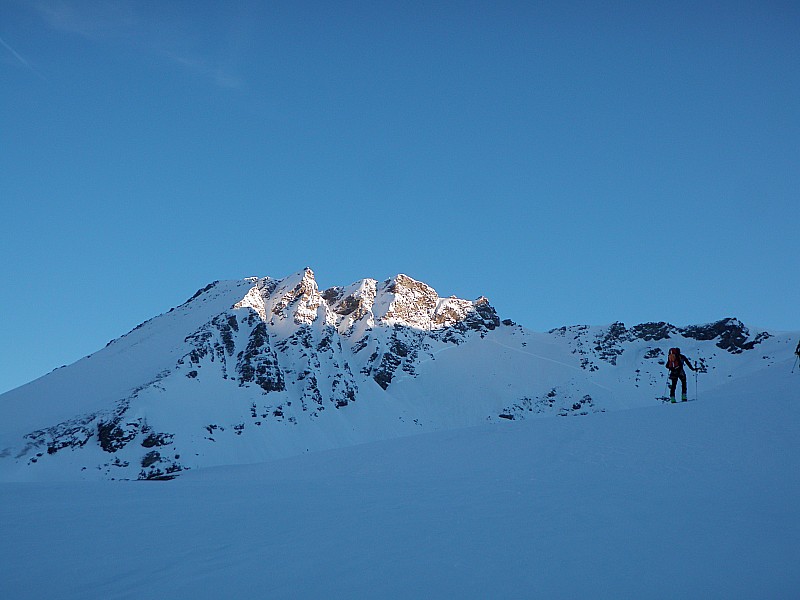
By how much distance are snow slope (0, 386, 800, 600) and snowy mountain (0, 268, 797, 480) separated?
53767 mm

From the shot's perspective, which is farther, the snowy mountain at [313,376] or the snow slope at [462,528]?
the snowy mountain at [313,376]

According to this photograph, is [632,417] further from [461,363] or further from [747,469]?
[461,363]

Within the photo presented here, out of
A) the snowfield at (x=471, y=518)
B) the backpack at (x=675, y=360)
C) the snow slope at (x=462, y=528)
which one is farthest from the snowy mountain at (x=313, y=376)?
the snow slope at (x=462, y=528)

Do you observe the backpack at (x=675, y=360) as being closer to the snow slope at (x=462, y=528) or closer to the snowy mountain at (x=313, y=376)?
the snow slope at (x=462, y=528)

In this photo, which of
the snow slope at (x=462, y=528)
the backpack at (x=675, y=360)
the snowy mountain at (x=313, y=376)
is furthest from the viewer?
the snowy mountain at (x=313, y=376)

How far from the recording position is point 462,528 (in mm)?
6902

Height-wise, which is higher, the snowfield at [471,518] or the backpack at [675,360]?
the backpack at [675,360]

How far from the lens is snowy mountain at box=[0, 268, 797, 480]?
70.2m

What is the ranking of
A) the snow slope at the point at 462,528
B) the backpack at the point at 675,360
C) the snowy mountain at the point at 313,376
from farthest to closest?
the snowy mountain at the point at 313,376 < the backpack at the point at 675,360 < the snow slope at the point at 462,528

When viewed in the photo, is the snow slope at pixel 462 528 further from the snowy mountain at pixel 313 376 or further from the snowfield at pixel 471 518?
the snowy mountain at pixel 313 376

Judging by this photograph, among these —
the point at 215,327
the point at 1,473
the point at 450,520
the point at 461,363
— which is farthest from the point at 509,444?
the point at 461,363

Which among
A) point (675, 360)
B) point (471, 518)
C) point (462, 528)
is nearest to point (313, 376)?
point (675, 360)

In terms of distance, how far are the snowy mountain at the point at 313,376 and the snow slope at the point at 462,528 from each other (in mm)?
53767

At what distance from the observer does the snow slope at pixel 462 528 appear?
525cm
